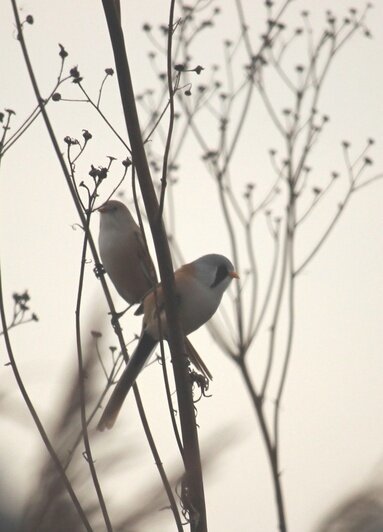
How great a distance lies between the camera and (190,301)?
2.96 meters

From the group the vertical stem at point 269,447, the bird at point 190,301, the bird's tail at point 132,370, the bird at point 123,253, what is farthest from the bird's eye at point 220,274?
the vertical stem at point 269,447

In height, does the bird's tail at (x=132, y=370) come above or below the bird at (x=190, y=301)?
below

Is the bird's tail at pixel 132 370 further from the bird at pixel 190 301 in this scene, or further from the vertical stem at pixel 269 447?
the vertical stem at pixel 269 447

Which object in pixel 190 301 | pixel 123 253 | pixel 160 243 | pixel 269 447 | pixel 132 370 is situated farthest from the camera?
pixel 123 253

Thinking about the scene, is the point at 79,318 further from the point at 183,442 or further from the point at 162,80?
the point at 162,80

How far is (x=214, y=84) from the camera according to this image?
4996mm

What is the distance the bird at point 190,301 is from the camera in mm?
2822

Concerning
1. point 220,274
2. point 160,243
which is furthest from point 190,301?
point 160,243

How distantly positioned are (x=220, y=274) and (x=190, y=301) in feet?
0.91

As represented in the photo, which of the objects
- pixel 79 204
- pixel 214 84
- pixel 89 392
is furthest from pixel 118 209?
pixel 89 392

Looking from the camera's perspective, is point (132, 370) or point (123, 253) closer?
point (132, 370)

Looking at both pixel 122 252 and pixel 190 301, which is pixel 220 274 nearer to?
pixel 190 301

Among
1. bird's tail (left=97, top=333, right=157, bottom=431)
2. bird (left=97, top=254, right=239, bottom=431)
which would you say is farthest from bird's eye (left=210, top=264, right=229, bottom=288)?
bird's tail (left=97, top=333, right=157, bottom=431)

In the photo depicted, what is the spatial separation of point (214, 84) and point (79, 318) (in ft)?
11.8
